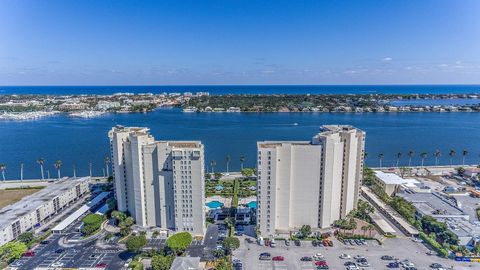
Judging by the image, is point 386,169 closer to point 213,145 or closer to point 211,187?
point 211,187

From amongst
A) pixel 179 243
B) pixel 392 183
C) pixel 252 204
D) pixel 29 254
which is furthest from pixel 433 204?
pixel 29 254

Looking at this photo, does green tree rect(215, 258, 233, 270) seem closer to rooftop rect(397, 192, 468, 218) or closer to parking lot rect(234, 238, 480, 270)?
parking lot rect(234, 238, 480, 270)

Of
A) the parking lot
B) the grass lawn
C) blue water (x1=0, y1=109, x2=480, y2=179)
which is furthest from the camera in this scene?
blue water (x1=0, y1=109, x2=480, y2=179)

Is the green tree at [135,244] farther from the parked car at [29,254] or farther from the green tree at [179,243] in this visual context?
the parked car at [29,254]

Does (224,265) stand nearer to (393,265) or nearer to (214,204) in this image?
(214,204)

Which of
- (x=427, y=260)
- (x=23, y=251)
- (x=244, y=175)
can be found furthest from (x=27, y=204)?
(x=427, y=260)

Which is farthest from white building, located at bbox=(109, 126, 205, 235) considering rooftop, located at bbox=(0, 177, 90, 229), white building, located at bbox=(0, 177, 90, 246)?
rooftop, located at bbox=(0, 177, 90, 229)
